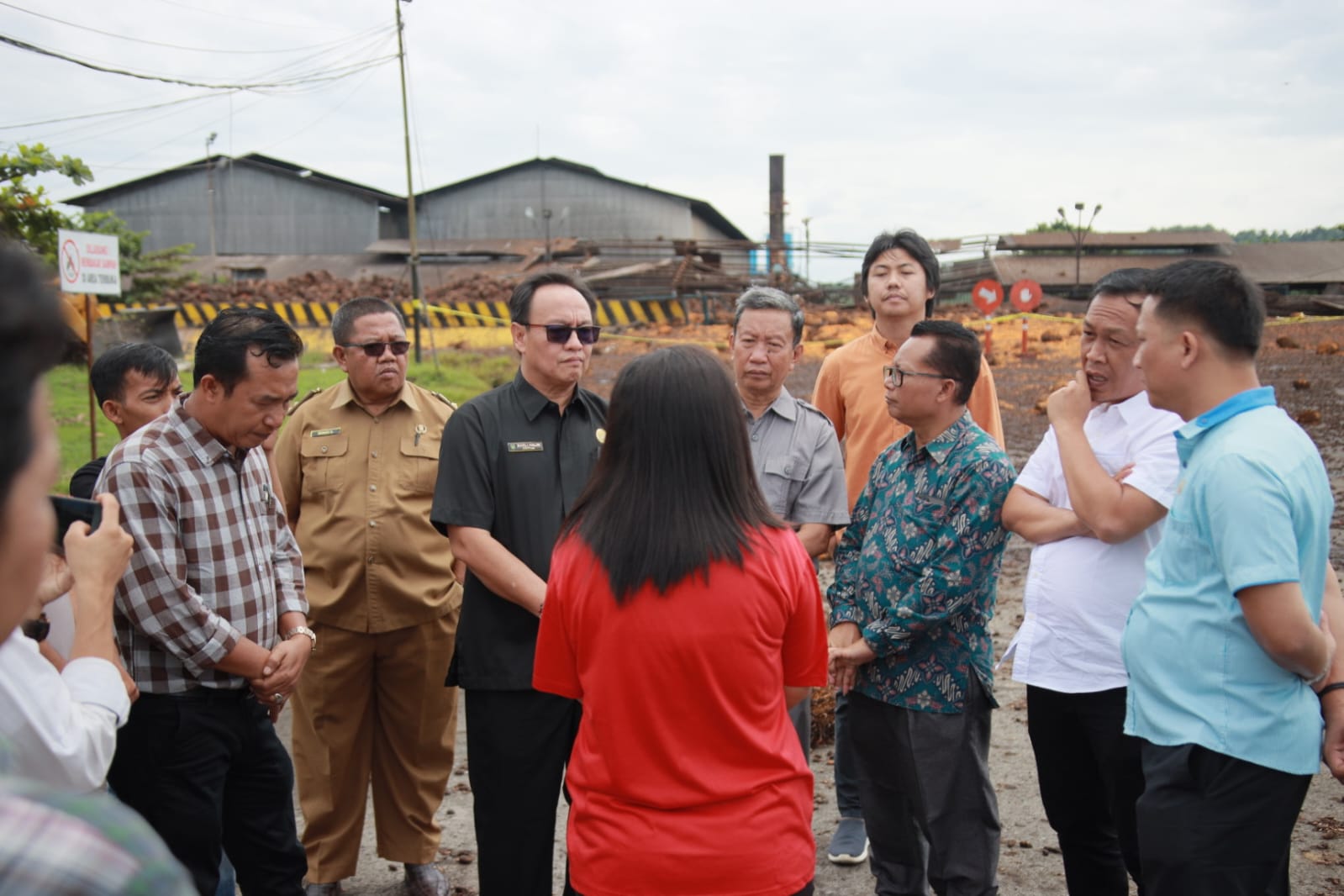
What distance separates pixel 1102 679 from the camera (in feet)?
9.63

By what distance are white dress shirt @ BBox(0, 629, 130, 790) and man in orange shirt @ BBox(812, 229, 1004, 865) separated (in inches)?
116

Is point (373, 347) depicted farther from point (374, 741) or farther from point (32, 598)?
point (32, 598)

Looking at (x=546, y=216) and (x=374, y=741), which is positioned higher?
(x=546, y=216)

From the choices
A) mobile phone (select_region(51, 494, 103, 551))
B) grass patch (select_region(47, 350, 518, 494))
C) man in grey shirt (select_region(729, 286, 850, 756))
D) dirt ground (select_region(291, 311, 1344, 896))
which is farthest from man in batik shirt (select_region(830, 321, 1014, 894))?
grass patch (select_region(47, 350, 518, 494))

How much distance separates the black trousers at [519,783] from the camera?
3.15 meters

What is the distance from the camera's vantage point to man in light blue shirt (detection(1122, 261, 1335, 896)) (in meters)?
2.15

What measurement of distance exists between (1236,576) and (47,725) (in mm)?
2259

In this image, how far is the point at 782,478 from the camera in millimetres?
3764

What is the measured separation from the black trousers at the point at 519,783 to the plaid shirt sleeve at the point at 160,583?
835 millimetres

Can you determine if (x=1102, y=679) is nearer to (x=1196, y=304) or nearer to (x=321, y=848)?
(x=1196, y=304)

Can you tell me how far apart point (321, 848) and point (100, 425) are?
36.2ft

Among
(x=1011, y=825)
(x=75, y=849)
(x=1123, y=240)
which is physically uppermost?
(x=1123, y=240)

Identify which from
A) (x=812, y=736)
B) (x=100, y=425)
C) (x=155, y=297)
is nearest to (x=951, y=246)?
(x=155, y=297)

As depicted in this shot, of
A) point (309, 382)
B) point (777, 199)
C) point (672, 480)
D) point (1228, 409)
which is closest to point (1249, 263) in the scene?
point (777, 199)
